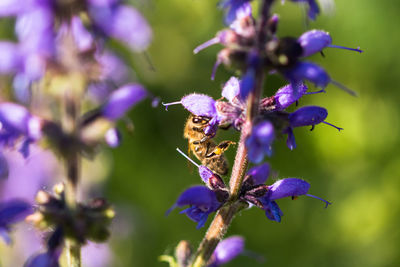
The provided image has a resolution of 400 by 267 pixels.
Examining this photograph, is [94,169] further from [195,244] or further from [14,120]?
[14,120]

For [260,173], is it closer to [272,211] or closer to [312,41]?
[272,211]

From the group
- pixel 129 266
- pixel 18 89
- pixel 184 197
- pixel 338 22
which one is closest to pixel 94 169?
pixel 129 266

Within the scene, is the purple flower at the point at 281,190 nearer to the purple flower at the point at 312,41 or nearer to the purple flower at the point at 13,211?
the purple flower at the point at 312,41

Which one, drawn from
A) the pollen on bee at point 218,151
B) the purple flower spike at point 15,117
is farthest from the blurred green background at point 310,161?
the purple flower spike at point 15,117

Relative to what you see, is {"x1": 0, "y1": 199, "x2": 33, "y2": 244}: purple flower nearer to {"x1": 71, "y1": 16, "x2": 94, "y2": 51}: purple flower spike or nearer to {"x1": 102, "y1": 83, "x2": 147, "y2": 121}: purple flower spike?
{"x1": 102, "y1": 83, "x2": 147, "y2": 121}: purple flower spike

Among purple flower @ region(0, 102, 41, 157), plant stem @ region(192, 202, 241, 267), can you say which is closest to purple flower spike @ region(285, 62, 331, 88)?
plant stem @ region(192, 202, 241, 267)
